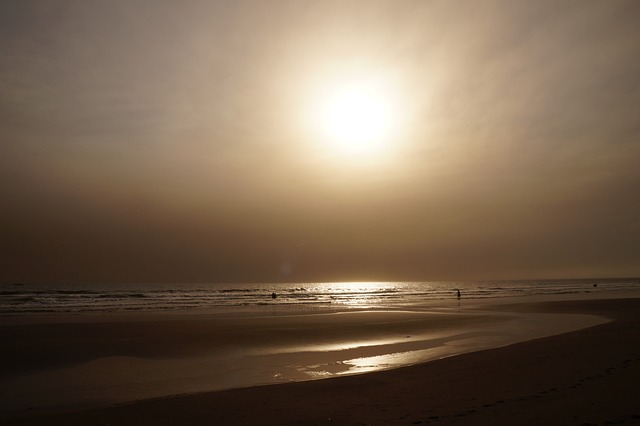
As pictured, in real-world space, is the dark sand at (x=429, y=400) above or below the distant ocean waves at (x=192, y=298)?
below

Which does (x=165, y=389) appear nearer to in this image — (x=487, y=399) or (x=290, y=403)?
(x=290, y=403)

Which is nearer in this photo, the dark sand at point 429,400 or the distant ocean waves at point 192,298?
the dark sand at point 429,400

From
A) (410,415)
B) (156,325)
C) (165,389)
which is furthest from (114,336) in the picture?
(410,415)

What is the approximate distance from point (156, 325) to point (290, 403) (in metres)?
19.8

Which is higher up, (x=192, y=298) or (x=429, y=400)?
(x=192, y=298)

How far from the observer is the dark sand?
318 inches

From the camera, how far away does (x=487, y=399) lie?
9211 millimetres

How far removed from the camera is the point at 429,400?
30.6 ft

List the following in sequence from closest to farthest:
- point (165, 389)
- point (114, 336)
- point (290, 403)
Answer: point (290, 403), point (165, 389), point (114, 336)

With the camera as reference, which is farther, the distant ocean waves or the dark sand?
the distant ocean waves

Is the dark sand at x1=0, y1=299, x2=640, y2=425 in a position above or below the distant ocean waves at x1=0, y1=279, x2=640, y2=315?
below

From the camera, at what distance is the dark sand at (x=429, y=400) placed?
8070 millimetres

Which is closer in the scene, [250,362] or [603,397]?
[603,397]

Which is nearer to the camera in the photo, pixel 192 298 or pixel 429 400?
pixel 429 400
